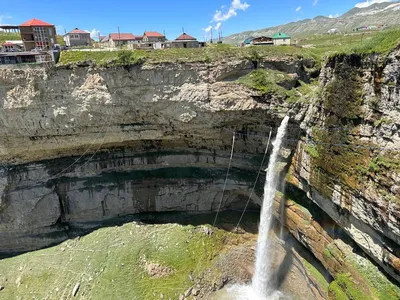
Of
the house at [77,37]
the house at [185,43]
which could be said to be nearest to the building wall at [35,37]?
the house at [77,37]

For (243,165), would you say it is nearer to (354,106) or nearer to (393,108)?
(354,106)

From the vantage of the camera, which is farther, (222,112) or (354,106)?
(222,112)

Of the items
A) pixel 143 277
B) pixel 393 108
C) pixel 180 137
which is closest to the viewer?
pixel 393 108

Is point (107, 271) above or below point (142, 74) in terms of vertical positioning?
below

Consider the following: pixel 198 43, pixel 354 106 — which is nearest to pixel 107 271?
pixel 354 106

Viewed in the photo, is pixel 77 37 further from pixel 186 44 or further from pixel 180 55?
pixel 180 55

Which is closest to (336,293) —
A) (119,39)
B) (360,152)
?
(360,152)
